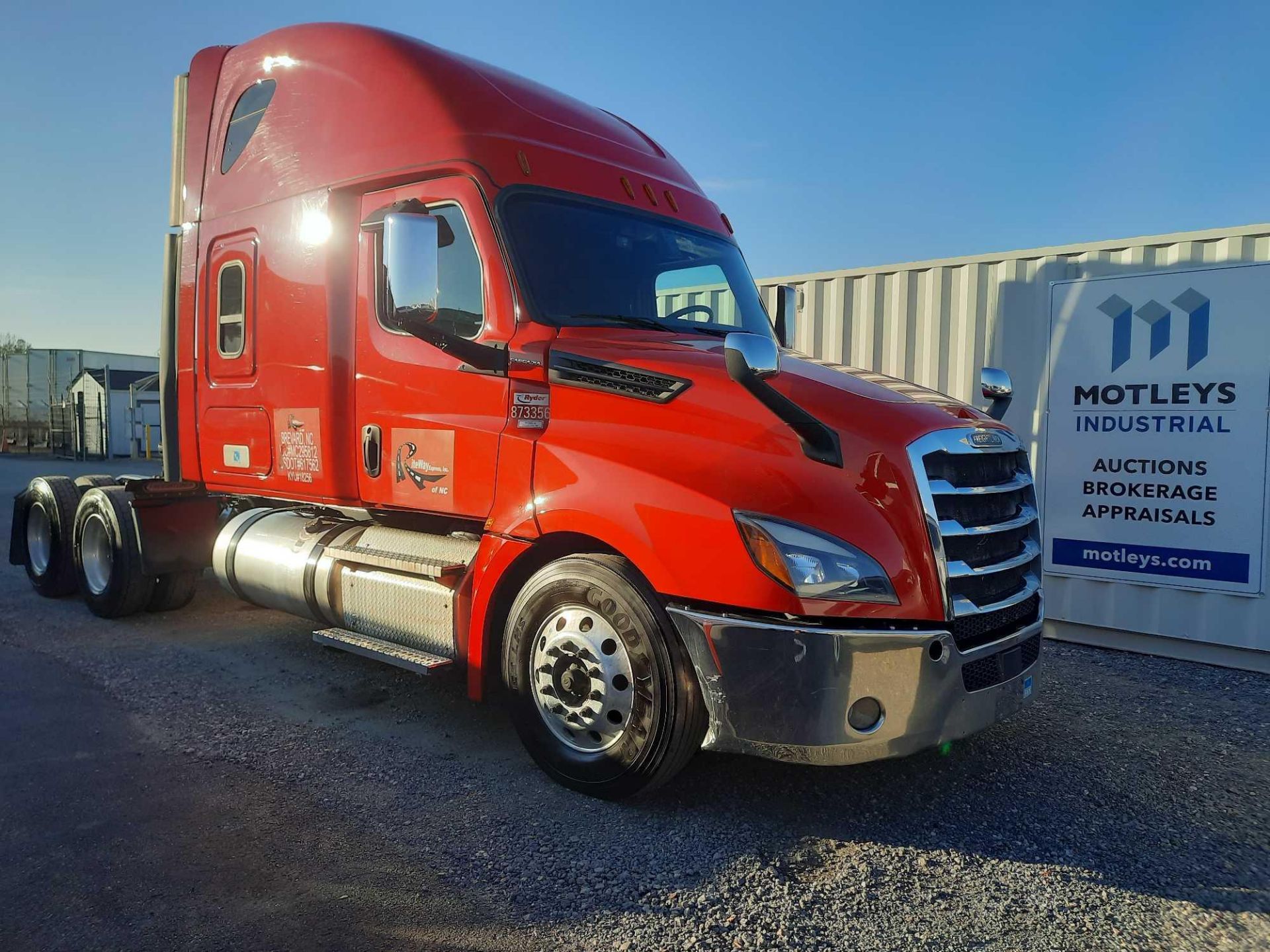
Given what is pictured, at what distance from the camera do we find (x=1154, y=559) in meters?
6.74

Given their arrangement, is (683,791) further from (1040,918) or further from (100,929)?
(100,929)

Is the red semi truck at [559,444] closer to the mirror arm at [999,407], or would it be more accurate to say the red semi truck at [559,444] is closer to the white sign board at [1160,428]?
the mirror arm at [999,407]

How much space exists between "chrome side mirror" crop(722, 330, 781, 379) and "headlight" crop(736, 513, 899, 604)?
0.56 meters

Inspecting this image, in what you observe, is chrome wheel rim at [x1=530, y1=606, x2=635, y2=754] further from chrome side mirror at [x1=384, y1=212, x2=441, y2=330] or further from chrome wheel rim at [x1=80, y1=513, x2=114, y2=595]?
chrome wheel rim at [x1=80, y1=513, x2=114, y2=595]

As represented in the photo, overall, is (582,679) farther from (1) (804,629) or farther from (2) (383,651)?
(2) (383,651)

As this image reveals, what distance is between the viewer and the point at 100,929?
2.78 m

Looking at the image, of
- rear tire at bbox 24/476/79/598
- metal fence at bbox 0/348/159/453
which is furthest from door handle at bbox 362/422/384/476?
metal fence at bbox 0/348/159/453

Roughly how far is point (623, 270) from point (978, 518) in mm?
2124

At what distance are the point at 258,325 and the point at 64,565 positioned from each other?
12.0 feet

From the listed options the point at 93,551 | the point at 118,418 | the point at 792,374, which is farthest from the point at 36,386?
the point at 792,374

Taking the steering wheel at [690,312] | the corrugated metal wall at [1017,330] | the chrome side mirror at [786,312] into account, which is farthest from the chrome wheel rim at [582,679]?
the corrugated metal wall at [1017,330]

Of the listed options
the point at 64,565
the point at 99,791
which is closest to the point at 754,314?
the point at 99,791

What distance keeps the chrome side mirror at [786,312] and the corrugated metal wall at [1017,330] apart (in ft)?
0.81

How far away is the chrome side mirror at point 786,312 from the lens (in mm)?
5559
